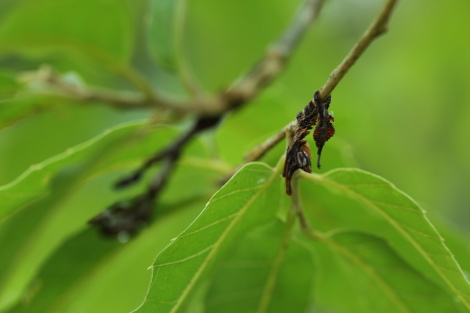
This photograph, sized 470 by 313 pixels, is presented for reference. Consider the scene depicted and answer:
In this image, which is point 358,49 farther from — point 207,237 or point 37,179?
point 37,179

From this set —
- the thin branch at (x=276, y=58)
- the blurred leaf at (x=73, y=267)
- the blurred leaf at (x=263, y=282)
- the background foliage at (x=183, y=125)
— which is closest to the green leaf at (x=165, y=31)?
the background foliage at (x=183, y=125)

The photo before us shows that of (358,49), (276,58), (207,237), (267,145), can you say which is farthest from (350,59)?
(276,58)

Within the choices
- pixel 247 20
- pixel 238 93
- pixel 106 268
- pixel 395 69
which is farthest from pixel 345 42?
pixel 106 268

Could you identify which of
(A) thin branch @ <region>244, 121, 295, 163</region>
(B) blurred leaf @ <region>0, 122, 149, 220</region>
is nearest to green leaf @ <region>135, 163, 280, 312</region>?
(A) thin branch @ <region>244, 121, 295, 163</region>

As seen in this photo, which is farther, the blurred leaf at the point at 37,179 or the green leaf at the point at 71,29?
the green leaf at the point at 71,29

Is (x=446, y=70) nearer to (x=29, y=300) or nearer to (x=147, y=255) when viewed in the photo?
(x=147, y=255)

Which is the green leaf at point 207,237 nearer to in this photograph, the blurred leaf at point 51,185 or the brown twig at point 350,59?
the brown twig at point 350,59
